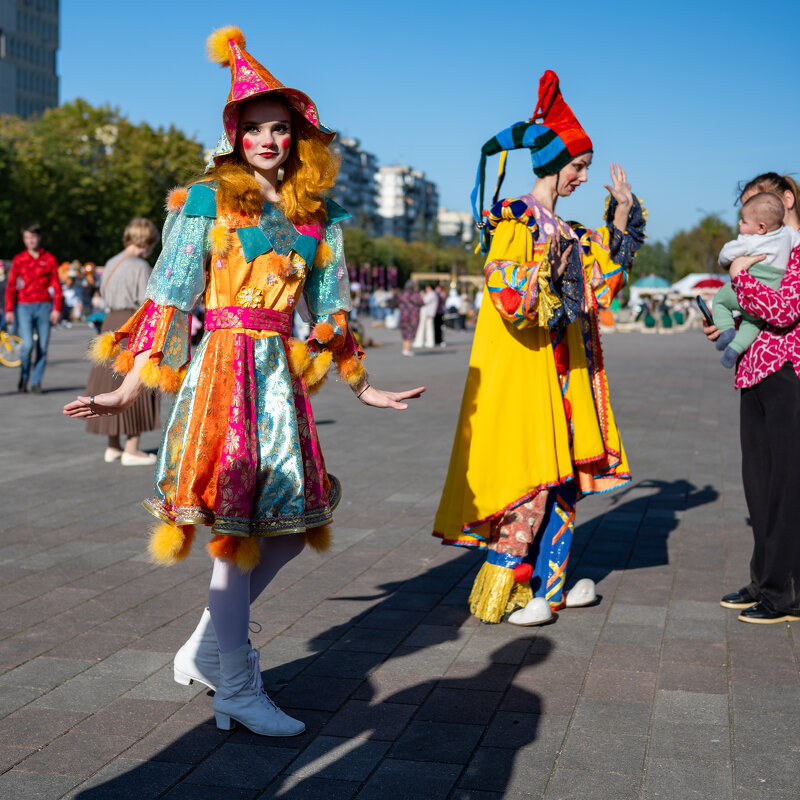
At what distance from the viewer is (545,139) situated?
4.79 m

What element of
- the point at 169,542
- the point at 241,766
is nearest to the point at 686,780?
the point at 241,766

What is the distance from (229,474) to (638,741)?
1.53m

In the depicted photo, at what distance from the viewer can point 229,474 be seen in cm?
341

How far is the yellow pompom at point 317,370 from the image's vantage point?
12.0 ft

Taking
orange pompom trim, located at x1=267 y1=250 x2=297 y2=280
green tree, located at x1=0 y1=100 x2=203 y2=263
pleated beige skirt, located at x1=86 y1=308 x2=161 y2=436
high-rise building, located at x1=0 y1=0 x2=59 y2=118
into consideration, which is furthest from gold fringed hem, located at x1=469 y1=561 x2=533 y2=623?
high-rise building, located at x1=0 y1=0 x2=59 y2=118

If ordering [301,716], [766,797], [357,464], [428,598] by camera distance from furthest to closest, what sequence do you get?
[357,464], [428,598], [301,716], [766,797]

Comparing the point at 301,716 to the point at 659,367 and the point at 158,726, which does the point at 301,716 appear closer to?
the point at 158,726

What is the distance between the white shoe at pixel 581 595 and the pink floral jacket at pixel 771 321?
44.8 inches

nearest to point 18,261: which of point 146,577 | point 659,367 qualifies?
point 146,577

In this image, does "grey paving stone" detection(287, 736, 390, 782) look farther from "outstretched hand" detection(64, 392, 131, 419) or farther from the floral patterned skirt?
"outstretched hand" detection(64, 392, 131, 419)

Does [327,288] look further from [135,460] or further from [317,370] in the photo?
[135,460]

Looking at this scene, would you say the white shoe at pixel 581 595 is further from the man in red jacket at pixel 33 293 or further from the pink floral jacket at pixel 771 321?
the man in red jacket at pixel 33 293

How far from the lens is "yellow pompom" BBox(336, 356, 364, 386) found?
3816 millimetres

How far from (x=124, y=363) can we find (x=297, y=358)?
21.7 inches
